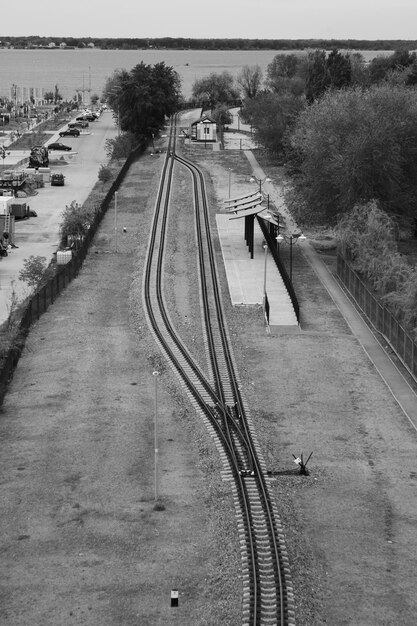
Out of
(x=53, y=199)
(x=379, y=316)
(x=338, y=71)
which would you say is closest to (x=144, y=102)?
(x=338, y=71)

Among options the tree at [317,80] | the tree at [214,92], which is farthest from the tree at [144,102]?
the tree at [214,92]

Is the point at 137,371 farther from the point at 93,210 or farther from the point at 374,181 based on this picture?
the point at 93,210

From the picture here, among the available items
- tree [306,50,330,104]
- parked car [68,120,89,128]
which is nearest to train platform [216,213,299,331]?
tree [306,50,330,104]

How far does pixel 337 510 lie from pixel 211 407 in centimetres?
916

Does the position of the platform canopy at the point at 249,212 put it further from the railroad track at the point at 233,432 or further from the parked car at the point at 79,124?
the parked car at the point at 79,124

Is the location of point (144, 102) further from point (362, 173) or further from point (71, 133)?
point (362, 173)

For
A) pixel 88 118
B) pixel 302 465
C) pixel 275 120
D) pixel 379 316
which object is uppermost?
pixel 275 120

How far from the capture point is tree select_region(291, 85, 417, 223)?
224 feet

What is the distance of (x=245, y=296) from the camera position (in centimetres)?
5788

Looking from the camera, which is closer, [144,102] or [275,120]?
[275,120]

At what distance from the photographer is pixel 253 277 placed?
62.3 meters

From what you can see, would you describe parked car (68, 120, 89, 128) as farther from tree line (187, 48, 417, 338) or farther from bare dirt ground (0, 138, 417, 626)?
bare dirt ground (0, 138, 417, 626)

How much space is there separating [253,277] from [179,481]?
2972cm

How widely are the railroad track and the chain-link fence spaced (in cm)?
734
